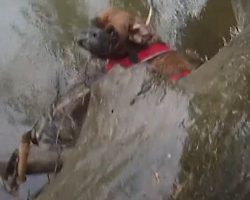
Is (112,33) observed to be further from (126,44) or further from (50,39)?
(50,39)

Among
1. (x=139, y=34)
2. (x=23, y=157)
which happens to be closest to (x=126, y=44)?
(x=139, y=34)

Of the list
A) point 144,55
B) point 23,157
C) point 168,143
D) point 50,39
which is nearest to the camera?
A: point 168,143

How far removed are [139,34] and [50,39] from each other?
1200 mm

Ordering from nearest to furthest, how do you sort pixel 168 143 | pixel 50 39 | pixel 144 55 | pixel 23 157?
1. pixel 168 143
2. pixel 23 157
3. pixel 144 55
4. pixel 50 39

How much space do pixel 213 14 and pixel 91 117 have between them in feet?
6.80

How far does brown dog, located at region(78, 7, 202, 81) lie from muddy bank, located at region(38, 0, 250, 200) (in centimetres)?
60

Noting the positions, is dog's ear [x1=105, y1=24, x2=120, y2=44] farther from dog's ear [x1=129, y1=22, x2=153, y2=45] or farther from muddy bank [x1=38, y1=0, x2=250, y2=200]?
muddy bank [x1=38, y1=0, x2=250, y2=200]

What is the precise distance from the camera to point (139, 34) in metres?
3.48

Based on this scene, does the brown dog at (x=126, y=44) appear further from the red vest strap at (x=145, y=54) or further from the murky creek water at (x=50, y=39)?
the murky creek water at (x=50, y=39)

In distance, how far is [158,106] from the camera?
8.46ft

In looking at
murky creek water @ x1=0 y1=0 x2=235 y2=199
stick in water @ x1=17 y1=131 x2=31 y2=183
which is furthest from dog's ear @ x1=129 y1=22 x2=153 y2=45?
stick in water @ x1=17 y1=131 x2=31 y2=183

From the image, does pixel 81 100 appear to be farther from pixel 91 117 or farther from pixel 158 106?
pixel 158 106

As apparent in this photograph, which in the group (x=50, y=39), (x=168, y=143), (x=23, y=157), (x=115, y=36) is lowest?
(x=50, y=39)

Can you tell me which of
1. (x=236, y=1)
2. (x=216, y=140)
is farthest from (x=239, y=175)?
(x=236, y=1)
